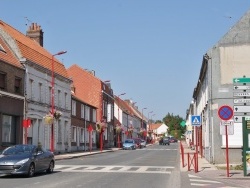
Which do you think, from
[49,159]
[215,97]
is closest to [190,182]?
[49,159]

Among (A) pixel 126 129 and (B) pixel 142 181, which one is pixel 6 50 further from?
(A) pixel 126 129

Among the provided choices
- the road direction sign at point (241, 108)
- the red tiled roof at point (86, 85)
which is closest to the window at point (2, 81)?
the road direction sign at point (241, 108)

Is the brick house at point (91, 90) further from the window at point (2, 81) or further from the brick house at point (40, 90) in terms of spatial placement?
the window at point (2, 81)

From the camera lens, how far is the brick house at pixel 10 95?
34.5m

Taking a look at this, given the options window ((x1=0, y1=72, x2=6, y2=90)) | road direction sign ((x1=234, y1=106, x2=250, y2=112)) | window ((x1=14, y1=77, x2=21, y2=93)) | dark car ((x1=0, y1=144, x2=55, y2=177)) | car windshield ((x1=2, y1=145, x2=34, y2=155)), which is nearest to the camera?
dark car ((x1=0, y1=144, x2=55, y2=177))

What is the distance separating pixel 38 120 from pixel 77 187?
26.3 m

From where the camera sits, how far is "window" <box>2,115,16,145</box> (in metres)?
34.9

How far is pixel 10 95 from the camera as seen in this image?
35312 millimetres

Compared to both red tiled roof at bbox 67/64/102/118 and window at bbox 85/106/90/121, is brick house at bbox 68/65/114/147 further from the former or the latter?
window at bbox 85/106/90/121

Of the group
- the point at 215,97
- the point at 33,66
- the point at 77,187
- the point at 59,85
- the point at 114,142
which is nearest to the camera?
the point at 77,187

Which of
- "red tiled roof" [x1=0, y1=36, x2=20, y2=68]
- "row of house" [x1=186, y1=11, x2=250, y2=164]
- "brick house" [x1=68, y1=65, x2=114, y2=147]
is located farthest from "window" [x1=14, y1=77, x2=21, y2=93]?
"brick house" [x1=68, y1=65, x2=114, y2=147]

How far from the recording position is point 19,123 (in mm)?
37062

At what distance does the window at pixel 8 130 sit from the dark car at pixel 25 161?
44.4 ft

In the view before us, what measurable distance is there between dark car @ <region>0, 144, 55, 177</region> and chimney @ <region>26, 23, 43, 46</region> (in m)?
31.0
